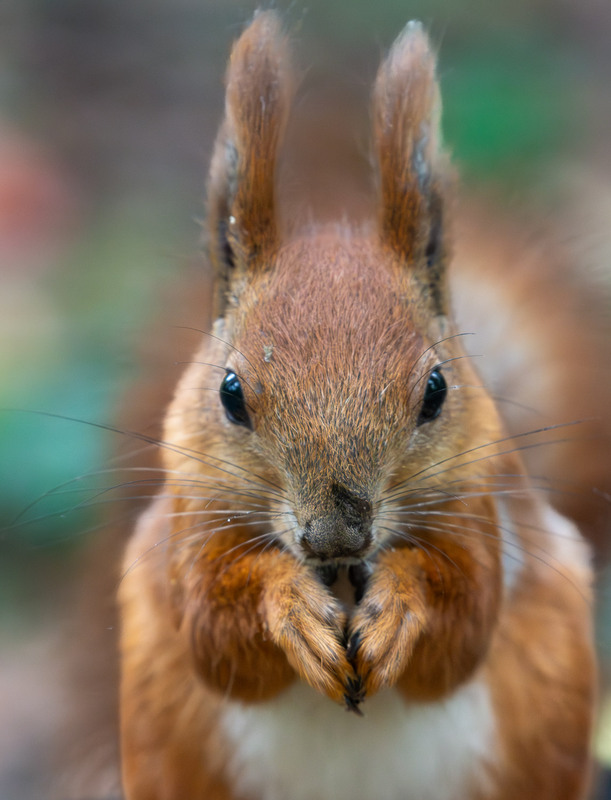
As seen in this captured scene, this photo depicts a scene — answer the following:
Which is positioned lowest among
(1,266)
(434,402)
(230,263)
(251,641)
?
(251,641)

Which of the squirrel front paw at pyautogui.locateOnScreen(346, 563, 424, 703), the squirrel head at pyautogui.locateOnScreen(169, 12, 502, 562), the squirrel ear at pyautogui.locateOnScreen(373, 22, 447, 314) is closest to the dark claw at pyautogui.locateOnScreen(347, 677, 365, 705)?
the squirrel front paw at pyautogui.locateOnScreen(346, 563, 424, 703)

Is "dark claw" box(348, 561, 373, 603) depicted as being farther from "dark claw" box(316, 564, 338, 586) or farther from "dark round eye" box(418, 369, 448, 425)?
"dark round eye" box(418, 369, 448, 425)

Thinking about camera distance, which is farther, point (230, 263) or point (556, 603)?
point (556, 603)

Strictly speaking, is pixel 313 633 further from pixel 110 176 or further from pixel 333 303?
pixel 110 176

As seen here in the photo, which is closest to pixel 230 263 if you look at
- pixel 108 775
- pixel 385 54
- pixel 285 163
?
pixel 285 163

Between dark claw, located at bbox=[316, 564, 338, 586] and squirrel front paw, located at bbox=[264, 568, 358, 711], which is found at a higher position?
dark claw, located at bbox=[316, 564, 338, 586]

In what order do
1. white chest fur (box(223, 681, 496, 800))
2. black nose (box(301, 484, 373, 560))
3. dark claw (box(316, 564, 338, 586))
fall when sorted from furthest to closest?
white chest fur (box(223, 681, 496, 800)) → dark claw (box(316, 564, 338, 586)) → black nose (box(301, 484, 373, 560))

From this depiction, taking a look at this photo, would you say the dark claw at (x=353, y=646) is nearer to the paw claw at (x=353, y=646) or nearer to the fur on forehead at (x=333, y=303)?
the paw claw at (x=353, y=646)

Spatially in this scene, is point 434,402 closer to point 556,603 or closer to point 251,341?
point 251,341
